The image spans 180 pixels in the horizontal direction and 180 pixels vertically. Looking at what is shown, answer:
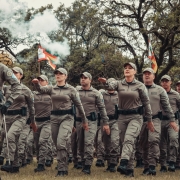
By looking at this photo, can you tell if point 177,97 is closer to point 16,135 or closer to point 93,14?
point 16,135

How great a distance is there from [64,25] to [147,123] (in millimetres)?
26215

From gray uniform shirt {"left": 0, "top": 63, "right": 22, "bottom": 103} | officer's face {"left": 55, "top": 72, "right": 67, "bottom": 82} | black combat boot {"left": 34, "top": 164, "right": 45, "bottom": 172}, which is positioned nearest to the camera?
gray uniform shirt {"left": 0, "top": 63, "right": 22, "bottom": 103}

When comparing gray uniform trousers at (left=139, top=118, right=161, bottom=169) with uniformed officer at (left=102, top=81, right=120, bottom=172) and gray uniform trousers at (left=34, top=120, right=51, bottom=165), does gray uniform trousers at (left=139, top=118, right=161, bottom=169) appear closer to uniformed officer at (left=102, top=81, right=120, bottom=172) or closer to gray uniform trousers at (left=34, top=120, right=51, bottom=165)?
uniformed officer at (left=102, top=81, right=120, bottom=172)

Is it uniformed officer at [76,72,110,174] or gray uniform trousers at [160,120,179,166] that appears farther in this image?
gray uniform trousers at [160,120,179,166]

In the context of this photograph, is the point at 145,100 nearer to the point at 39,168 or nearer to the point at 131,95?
the point at 131,95

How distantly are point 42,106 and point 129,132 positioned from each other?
3070mm

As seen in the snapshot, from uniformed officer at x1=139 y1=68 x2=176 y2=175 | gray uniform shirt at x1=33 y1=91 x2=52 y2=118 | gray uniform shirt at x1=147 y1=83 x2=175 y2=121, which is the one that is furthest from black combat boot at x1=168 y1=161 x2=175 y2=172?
gray uniform shirt at x1=33 y1=91 x2=52 y2=118

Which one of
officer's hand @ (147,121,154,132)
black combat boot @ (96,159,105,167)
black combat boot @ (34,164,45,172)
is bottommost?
black combat boot @ (96,159,105,167)

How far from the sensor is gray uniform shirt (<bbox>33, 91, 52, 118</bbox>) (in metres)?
11.3

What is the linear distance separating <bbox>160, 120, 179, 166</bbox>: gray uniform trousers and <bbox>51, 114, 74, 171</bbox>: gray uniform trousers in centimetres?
257

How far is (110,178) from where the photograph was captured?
923 centimetres

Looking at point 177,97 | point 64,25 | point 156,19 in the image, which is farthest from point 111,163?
point 64,25

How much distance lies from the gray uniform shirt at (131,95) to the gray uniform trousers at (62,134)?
116 centimetres

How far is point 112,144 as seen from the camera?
11.2 meters
